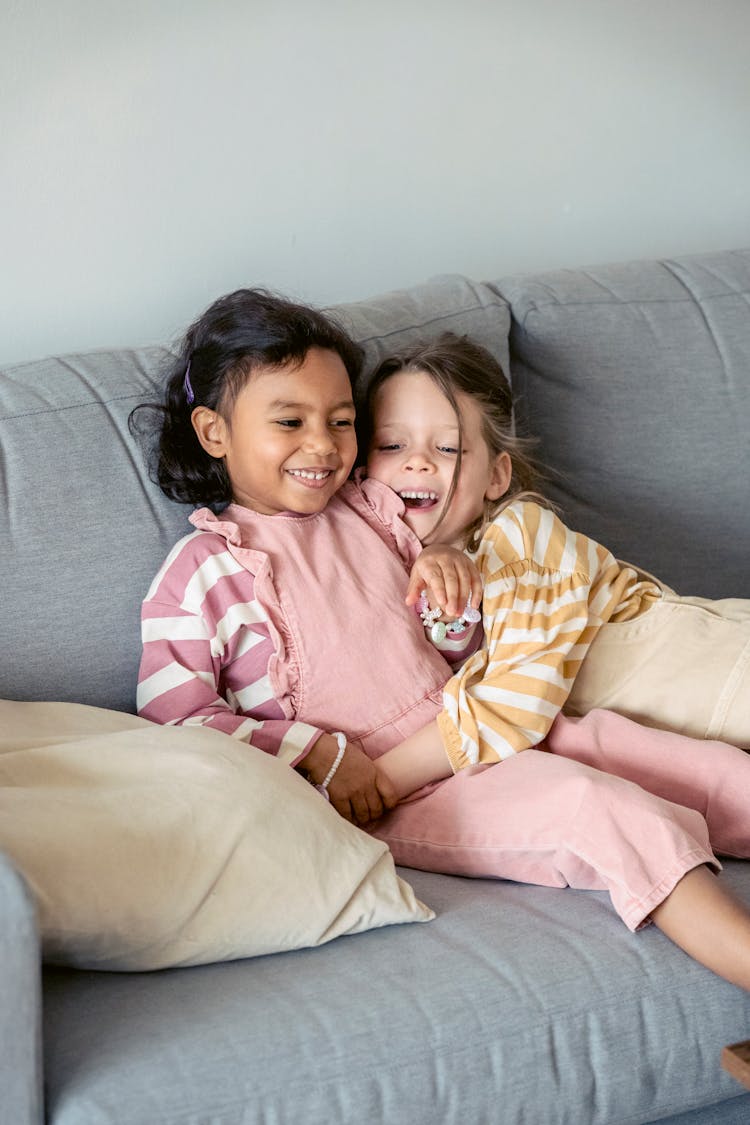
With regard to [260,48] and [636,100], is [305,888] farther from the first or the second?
[636,100]

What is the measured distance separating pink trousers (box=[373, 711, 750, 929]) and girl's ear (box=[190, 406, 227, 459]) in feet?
1.81

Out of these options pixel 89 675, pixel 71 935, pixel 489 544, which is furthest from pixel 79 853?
pixel 489 544

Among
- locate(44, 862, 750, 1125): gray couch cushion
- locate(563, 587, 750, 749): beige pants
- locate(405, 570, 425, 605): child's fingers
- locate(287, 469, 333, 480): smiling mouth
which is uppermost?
locate(287, 469, 333, 480): smiling mouth

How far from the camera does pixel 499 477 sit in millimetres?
1855

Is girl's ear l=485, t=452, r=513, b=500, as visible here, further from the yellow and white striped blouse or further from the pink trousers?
the pink trousers

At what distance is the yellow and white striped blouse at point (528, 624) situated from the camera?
1.61 m

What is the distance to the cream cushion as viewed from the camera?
1172 mm

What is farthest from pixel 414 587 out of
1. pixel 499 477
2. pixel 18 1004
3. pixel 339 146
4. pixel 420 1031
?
pixel 339 146

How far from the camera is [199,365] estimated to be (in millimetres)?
1742

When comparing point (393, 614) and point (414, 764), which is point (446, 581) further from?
point (414, 764)

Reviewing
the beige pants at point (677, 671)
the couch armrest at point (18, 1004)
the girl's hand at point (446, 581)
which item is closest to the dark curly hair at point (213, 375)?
the girl's hand at point (446, 581)

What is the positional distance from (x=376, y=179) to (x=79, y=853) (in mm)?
1436

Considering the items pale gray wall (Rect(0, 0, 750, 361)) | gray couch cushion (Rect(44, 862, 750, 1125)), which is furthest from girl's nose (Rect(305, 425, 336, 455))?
gray couch cushion (Rect(44, 862, 750, 1125))

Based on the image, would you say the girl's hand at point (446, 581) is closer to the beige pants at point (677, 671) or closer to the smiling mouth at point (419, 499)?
the smiling mouth at point (419, 499)
